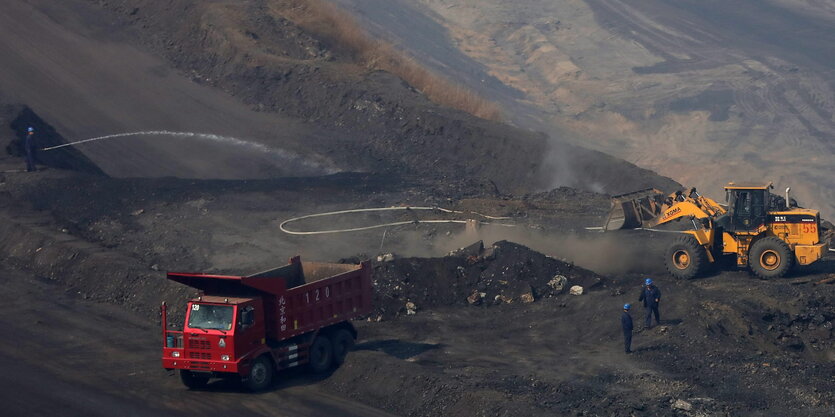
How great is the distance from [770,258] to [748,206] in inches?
69.9

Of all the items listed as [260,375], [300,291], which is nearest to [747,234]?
[300,291]

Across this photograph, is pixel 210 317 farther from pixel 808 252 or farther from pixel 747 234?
pixel 808 252

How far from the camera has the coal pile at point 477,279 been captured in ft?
95.0

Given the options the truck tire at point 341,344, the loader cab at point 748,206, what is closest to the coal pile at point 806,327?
the loader cab at point 748,206

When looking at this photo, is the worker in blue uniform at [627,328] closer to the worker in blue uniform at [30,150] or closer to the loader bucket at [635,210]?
the loader bucket at [635,210]

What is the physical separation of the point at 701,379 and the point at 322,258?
15.2m

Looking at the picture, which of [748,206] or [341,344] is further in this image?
[748,206]

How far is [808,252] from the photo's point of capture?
29266 millimetres

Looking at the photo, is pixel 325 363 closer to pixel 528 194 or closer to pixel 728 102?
pixel 528 194

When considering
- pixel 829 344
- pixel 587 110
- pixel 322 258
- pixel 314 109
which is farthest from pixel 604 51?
pixel 829 344

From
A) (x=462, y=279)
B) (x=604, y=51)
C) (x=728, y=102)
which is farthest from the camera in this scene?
(x=604, y=51)

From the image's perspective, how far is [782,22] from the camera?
3693 inches

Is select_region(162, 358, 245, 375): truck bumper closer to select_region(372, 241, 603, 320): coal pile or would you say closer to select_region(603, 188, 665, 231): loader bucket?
select_region(372, 241, 603, 320): coal pile

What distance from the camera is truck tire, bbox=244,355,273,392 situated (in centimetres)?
2088
